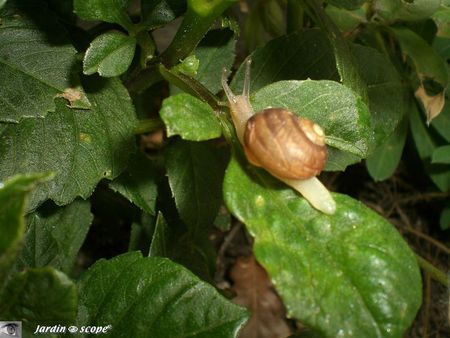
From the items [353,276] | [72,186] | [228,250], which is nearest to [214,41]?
[72,186]

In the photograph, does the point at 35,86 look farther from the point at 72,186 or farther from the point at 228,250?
the point at 228,250

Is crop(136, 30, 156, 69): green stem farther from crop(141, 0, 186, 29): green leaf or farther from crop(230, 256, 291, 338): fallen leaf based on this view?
crop(230, 256, 291, 338): fallen leaf

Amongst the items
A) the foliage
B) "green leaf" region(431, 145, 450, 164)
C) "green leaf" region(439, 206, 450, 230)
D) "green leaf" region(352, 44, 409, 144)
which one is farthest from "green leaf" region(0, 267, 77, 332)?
"green leaf" region(439, 206, 450, 230)

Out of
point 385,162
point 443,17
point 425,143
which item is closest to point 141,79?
point 443,17

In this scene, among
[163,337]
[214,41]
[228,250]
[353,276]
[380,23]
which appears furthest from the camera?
[228,250]

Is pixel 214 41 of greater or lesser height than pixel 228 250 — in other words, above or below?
above

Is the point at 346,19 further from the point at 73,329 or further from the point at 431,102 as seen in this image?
the point at 73,329

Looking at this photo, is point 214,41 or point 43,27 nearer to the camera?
point 43,27

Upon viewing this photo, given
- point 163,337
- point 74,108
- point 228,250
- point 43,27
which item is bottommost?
point 228,250
